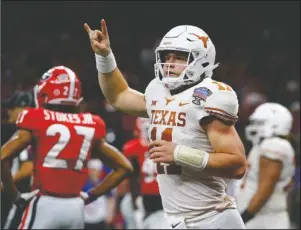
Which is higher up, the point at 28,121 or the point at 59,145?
the point at 28,121

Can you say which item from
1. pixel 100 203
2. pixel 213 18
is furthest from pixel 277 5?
pixel 100 203

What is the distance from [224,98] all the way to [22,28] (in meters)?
8.80

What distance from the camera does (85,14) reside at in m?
11.8

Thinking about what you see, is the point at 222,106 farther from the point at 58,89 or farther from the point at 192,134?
the point at 58,89

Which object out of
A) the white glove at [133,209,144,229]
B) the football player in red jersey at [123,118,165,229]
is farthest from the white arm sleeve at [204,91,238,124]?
the white glove at [133,209,144,229]

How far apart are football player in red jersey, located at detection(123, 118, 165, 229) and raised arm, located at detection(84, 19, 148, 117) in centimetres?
242

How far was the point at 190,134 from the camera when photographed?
3830mm

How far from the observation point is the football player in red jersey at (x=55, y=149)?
4770mm

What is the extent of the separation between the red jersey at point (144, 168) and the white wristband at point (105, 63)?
2.66m

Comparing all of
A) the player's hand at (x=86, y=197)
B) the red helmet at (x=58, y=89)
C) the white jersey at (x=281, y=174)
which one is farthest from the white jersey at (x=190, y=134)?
the white jersey at (x=281, y=174)

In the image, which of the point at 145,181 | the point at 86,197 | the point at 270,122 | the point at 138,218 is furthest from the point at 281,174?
the point at 138,218

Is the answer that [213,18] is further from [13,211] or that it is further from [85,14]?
[13,211]

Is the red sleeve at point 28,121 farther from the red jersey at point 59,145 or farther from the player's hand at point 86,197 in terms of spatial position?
the player's hand at point 86,197

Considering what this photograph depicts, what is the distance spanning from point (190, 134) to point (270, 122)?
2.27m
